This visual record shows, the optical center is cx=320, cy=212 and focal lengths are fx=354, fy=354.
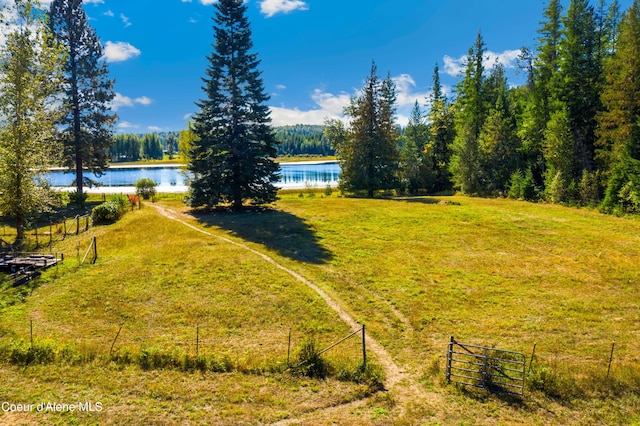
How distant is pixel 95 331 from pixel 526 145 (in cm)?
5811

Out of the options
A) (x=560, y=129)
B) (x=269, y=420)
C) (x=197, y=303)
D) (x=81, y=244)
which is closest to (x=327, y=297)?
(x=197, y=303)

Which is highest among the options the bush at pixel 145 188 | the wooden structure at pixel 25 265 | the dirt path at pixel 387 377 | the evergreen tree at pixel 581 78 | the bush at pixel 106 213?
the evergreen tree at pixel 581 78

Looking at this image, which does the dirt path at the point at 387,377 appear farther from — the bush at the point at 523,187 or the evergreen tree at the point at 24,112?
the bush at the point at 523,187

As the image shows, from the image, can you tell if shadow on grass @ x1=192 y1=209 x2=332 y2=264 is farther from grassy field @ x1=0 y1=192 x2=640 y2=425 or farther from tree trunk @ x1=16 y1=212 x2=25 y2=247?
tree trunk @ x1=16 y1=212 x2=25 y2=247

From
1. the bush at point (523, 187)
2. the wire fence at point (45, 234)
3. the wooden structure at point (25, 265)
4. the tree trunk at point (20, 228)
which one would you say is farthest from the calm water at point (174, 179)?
the wooden structure at point (25, 265)

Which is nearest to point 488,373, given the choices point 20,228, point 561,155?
point 20,228

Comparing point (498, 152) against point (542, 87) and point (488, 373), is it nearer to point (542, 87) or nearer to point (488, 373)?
point (542, 87)

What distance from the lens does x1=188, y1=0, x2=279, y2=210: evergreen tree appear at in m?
40.2

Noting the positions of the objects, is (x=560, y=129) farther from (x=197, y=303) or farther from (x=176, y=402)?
(x=176, y=402)

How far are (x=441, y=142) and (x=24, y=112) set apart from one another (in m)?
64.9

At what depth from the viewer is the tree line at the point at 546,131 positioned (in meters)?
38.4

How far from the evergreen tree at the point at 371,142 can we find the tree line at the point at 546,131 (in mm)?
163

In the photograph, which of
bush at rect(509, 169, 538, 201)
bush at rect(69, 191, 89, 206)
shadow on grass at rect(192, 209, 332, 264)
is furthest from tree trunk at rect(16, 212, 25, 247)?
bush at rect(509, 169, 538, 201)

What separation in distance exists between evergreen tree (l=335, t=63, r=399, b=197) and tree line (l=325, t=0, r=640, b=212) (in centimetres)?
16
